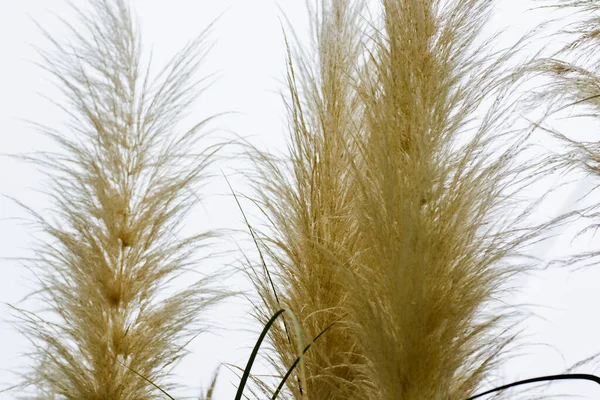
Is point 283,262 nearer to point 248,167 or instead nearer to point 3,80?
point 248,167

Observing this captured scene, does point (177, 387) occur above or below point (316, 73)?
below

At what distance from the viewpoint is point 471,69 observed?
90 centimetres

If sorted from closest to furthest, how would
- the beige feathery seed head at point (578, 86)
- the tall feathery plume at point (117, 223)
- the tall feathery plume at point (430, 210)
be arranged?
the tall feathery plume at point (430, 210)
the beige feathery seed head at point (578, 86)
the tall feathery plume at point (117, 223)

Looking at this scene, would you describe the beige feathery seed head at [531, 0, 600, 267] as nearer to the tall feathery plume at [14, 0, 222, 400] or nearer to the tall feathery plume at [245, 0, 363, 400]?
the tall feathery plume at [245, 0, 363, 400]

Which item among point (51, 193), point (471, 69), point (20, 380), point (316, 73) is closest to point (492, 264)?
point (471, 69)

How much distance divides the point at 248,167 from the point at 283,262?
25cm

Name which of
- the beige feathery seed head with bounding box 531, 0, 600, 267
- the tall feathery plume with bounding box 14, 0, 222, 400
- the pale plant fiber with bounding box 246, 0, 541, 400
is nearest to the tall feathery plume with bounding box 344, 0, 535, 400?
the pale plant fiber with bounding box 246, 0, 541, 400

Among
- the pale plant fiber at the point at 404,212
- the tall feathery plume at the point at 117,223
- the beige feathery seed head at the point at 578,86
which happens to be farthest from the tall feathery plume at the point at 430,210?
the tall feathery plume at the point at 117,223

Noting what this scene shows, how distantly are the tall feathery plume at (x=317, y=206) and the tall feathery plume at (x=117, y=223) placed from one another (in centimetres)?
23

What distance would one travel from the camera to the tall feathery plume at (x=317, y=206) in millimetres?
919

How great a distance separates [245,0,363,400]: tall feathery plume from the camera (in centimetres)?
92

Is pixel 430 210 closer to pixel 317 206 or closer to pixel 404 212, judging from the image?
pixel 404 212

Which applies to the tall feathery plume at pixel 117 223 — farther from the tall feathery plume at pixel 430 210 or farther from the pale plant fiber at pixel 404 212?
the tall feathery plume at pixel 430 210

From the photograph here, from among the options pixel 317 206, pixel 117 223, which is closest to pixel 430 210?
pixel 317 206
